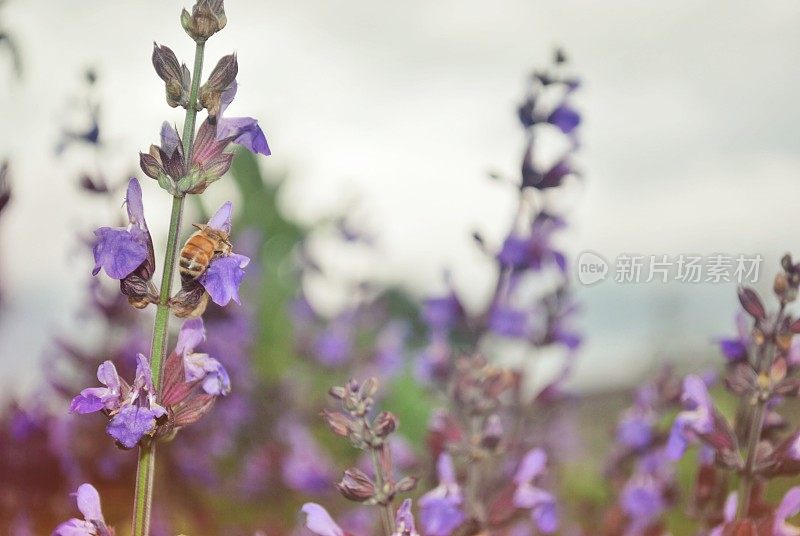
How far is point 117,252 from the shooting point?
0.47 metres

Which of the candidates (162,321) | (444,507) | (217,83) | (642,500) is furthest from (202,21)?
(642,500)

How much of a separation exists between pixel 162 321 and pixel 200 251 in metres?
0.05

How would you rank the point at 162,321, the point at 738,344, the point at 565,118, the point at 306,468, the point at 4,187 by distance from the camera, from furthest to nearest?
the point at 306,468 → the point at 565,118 → the point at 738,344 → the point at 4,187 → the point at 162,321

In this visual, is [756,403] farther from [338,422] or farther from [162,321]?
[162,321]

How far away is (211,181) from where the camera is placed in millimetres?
469

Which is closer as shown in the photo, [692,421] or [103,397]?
[103,397]

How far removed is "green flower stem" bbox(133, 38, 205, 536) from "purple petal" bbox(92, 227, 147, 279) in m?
0.03

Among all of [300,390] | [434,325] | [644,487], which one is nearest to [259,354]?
[300,390]

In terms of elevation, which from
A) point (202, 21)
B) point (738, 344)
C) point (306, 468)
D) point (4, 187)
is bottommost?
point (306, 468)

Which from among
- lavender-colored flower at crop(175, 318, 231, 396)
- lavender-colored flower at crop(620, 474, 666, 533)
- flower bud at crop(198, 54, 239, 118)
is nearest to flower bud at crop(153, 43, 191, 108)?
flower bud at crop(198, 54, 239, 118)

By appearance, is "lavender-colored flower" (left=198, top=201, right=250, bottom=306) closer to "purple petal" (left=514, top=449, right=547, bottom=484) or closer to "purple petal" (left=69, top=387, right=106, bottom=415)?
"purple petal" (left=69, top=387, right=106, bottom=415)

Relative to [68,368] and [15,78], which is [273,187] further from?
[15,78]

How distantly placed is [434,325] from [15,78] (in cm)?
49

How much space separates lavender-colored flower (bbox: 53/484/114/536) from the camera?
48 centimetres
